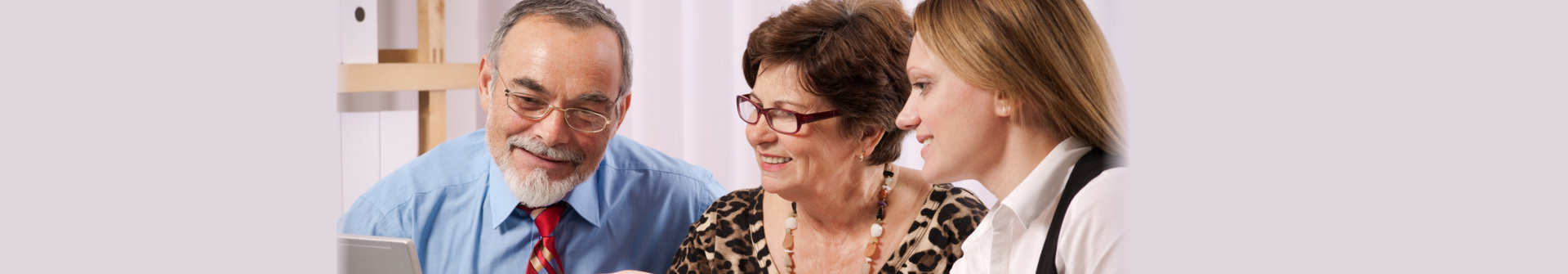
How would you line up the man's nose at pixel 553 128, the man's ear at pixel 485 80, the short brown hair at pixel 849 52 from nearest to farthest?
the short brown hair at pixel 849 52 → the man's nose at pixel 553 128 → the man's ear at pixel 485 80

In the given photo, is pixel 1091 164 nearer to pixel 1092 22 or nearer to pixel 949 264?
pixel 1092 22

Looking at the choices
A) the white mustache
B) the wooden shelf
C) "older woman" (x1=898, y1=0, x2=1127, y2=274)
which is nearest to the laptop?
the wooden shelf

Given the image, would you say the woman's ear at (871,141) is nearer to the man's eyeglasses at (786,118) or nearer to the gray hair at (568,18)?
the man's eyeglasses at (786,118)

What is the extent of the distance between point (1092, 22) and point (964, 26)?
0.10 meters

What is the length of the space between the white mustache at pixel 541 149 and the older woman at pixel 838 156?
192 millimetres

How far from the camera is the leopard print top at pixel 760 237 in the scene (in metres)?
1.12

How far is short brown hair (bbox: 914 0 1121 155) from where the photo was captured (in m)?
0.77

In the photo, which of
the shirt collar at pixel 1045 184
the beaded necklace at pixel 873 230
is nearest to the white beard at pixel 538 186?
the beaded necklace at pixel 873 230

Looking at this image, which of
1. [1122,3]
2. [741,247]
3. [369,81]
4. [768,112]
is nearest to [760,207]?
[741,247]

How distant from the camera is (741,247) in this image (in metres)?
1.22

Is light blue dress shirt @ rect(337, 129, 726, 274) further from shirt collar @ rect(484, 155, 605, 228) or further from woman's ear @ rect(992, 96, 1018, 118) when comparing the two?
woman's ear @ rect(992, 96, 1018, 118)

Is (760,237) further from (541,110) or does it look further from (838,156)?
(541,110)

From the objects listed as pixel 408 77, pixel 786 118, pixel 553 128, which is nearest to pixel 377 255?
pixel 553 128

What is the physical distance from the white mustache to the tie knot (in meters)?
→ 0.10
